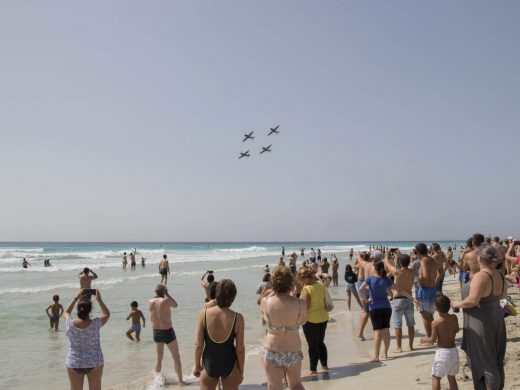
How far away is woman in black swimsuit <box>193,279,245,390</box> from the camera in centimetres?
396

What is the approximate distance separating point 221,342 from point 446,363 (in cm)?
251

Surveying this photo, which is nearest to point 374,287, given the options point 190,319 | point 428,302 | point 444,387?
point 428,302

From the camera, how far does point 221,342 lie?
3957mm

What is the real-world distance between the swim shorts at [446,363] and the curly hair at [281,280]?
189 centimetres

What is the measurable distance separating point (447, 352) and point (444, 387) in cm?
72

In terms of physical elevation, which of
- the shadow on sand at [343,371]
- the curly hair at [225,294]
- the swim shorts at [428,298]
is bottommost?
the shadow on sand at [343,371]

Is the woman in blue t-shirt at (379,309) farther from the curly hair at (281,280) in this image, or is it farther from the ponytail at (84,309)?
the ponytail at (84,309)

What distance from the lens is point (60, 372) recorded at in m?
7.99

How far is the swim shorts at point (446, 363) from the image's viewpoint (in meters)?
4.72

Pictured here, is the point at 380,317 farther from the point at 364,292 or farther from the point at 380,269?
the point at 364,292

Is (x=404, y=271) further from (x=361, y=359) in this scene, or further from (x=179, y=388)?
(x=179, y=388)

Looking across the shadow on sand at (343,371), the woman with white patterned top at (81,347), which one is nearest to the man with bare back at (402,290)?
the shadow on sand at (343,371)

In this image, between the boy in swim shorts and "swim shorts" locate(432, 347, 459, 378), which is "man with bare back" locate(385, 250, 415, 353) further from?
"swim shorts" locate(432, 347, 459, 378)

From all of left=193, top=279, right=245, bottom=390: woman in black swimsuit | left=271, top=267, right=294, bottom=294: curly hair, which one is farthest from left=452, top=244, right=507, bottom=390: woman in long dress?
left=193, top=279, right=245, bottom=390: woman in black swimsuit
